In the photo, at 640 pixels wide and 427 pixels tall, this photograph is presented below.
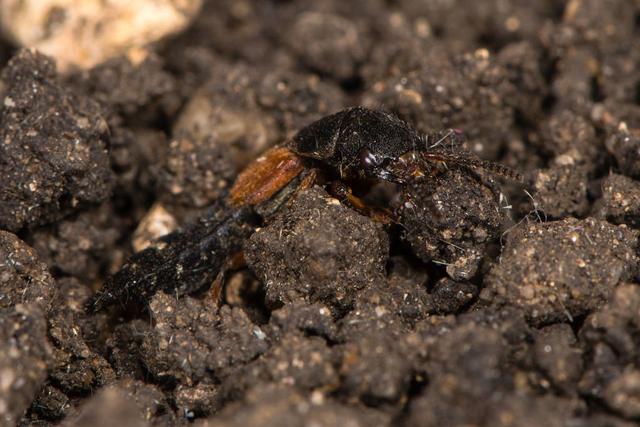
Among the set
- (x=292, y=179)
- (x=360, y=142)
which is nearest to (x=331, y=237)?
(x=360, y=142)

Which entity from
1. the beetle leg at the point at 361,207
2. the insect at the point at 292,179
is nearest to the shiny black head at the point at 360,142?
the insect at the point at 292,179

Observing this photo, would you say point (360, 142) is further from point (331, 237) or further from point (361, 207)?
point (331, 237)

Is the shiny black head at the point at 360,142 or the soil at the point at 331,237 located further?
the shiny black head at the point at 360,142

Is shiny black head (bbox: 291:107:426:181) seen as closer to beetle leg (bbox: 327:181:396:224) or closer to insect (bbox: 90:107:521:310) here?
insect (bbox: 90:107:521:310)

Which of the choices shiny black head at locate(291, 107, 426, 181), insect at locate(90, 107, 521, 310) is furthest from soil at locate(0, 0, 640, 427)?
shiny black head at locate(291, 107, 426, 181)

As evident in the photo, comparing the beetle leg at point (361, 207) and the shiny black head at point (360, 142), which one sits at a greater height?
the shiny black head at point (360, 142)

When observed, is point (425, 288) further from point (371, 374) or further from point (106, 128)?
point (106, 128)

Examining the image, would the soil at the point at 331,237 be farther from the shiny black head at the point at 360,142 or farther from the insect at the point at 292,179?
the shiny black head at the point at 360,142

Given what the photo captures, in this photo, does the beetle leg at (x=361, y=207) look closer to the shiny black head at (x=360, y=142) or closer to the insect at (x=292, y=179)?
the insect at (x=292, y=179)
